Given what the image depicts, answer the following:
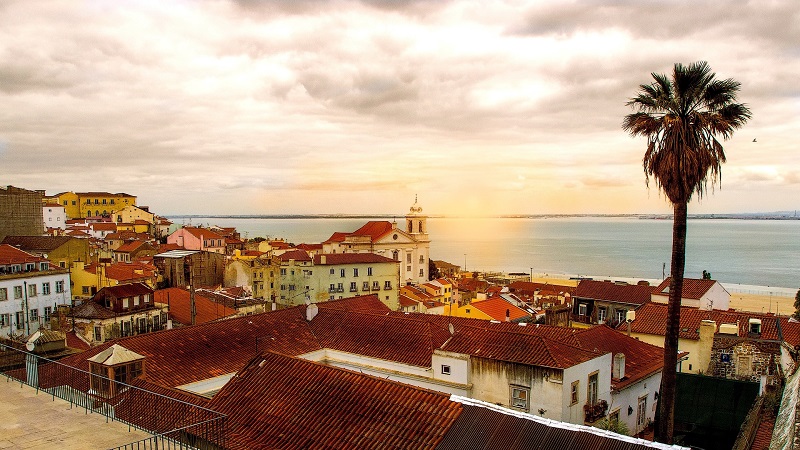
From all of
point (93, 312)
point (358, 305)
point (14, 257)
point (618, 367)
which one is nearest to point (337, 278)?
point (358, 305)

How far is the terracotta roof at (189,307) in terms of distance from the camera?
37.4 meters

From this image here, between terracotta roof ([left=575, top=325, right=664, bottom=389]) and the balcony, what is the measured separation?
168 centimetres

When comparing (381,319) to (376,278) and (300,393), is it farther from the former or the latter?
(376,278)

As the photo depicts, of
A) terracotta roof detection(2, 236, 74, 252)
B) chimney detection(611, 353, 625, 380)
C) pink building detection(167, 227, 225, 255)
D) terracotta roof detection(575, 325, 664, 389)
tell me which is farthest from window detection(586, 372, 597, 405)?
pink building detection(167, 227, 225, 255)

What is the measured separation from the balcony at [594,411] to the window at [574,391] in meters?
0.70

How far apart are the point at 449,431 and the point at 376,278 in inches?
1986

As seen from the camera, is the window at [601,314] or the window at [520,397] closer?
the window at [520,397]

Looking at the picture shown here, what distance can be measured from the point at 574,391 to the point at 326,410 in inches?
333

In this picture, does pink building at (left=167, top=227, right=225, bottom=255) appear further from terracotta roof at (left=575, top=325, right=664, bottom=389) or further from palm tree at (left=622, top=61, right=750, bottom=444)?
palm tree at (left=622, top=61, right=750, bottom=444)

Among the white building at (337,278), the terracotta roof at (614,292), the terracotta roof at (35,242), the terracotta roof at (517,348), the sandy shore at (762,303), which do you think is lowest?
the sandy shore at (762,303)

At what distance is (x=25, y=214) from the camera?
56.8 metres

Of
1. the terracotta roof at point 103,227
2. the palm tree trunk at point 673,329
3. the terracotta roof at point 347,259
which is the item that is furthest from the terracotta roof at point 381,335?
the terracotta roof at point 103,227

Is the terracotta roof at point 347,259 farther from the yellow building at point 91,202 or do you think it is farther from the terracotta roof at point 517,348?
the yellow building at point 91,202

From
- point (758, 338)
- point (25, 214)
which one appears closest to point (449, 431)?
point (758, 338)
